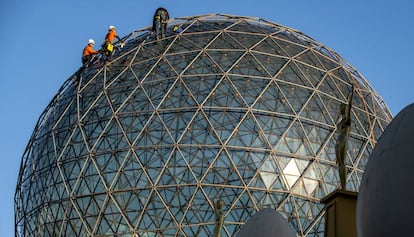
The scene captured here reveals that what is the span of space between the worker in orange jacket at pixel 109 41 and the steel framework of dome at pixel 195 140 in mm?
936

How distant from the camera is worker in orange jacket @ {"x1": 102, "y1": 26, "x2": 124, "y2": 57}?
1060 inches

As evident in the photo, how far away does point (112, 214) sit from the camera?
2181 cm

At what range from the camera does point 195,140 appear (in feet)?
71.0

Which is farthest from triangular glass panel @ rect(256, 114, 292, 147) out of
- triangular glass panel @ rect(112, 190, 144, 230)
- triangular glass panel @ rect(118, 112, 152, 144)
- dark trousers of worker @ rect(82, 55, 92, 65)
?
dark trousers of worker @ rect(82, 55, 92, 65)

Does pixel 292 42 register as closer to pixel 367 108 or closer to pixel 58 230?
pixel 367 108

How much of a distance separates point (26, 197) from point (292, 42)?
13322 millimetres

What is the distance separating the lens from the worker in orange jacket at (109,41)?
88.3 feet

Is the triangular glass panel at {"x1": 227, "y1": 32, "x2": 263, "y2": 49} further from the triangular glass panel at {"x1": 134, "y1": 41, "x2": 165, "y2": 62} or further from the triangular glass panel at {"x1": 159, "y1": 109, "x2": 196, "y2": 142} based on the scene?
the triangular glass panel at {"x1": 159, "y1": 109, "x2": 196, "y2": 142}

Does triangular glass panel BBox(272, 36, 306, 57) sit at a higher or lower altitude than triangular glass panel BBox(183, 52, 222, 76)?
higher

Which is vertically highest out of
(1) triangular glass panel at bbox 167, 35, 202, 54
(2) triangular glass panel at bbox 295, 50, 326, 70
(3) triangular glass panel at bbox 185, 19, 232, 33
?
(3) triangular glass panel at bbox 185, 19, 232, 33

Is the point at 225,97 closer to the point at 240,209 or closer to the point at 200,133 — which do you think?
the point at 200,133

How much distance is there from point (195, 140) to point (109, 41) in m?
8.27

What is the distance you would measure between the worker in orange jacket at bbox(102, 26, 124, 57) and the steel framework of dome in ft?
3.07

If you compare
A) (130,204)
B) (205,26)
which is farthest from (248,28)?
(130,204)
